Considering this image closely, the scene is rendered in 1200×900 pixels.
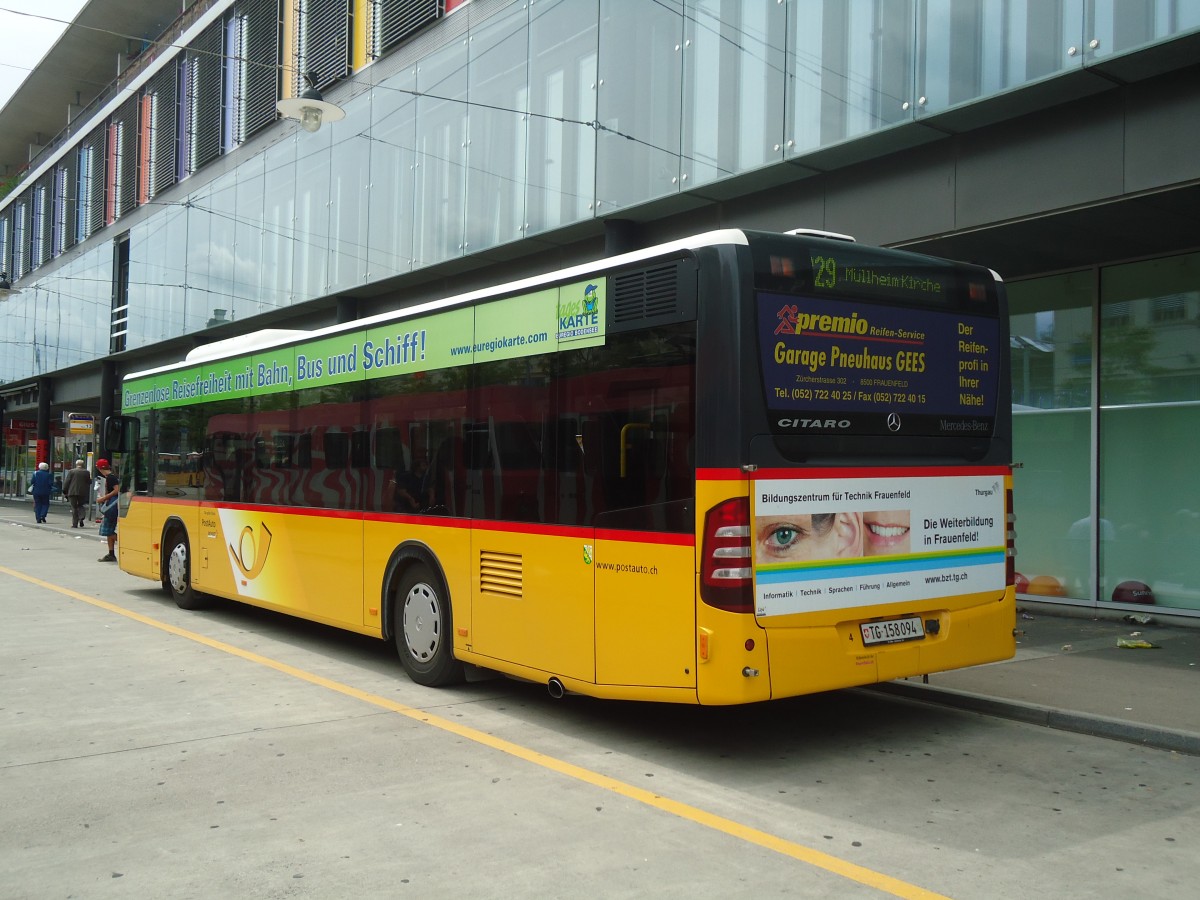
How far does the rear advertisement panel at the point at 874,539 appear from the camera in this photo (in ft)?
19.5

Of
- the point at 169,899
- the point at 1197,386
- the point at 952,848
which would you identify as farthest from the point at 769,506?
the point at 1197,386

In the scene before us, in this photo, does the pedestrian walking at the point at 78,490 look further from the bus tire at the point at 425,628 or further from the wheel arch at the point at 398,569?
the bus tire at the point at 425,628

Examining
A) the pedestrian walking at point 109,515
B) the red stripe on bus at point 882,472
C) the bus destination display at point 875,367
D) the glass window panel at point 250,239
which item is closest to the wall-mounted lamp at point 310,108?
the pedestrian walking at point 109,515

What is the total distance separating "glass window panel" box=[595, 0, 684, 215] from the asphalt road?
7.76 metres

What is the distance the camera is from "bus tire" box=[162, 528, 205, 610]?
12.9 metres

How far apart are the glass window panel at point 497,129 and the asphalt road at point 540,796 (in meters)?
9.82

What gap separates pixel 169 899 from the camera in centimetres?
416

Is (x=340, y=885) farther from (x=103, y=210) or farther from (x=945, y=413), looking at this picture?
(x=103, y=210)

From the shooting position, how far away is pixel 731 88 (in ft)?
41.7

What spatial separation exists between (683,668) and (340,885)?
2.30 metres

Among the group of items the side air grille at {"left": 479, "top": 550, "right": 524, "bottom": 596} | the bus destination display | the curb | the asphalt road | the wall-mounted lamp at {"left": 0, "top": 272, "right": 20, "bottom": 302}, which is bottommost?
A: the asphalt road

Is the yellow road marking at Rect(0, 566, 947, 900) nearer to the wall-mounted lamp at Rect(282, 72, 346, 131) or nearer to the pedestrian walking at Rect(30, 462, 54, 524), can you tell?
the wall-mounted lamp at Rect(282, 72, 346, 131)

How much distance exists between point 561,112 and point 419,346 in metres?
8.17

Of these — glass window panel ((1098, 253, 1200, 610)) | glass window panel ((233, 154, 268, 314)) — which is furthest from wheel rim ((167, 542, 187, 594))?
glass window panel ((233, 154, 268, 314))
